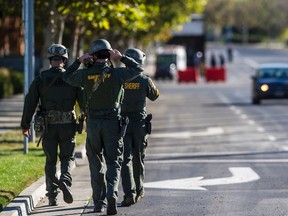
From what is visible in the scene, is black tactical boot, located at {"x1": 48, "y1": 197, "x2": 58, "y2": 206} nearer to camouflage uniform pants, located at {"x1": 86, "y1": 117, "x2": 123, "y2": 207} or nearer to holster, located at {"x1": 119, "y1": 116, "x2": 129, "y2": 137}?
camouflage uniform pants, located at {"x1": 86, "y1": 117, "x2": 123, "y2": 207}

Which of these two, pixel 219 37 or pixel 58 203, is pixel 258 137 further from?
pixel 219 37

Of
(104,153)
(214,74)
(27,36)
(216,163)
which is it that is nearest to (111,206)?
(104,153)

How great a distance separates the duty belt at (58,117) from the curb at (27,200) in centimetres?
95

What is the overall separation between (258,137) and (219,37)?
16472 cm

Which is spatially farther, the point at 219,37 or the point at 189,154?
the point at 219,37

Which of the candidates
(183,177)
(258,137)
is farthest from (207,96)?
(183,177)

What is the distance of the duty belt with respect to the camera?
1191 centimetres

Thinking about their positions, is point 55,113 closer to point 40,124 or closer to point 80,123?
point 40,124

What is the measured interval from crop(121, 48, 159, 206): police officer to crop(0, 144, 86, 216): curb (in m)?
1.09

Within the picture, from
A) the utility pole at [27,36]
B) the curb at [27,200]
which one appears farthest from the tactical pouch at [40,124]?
the utility pole at [27,36]

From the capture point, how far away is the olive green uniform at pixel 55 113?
1189 cm

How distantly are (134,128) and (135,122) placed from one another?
0.08 metres

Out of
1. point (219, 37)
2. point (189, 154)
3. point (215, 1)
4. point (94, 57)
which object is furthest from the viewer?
point (219, 37)

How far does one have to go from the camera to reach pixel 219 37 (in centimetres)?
18662
